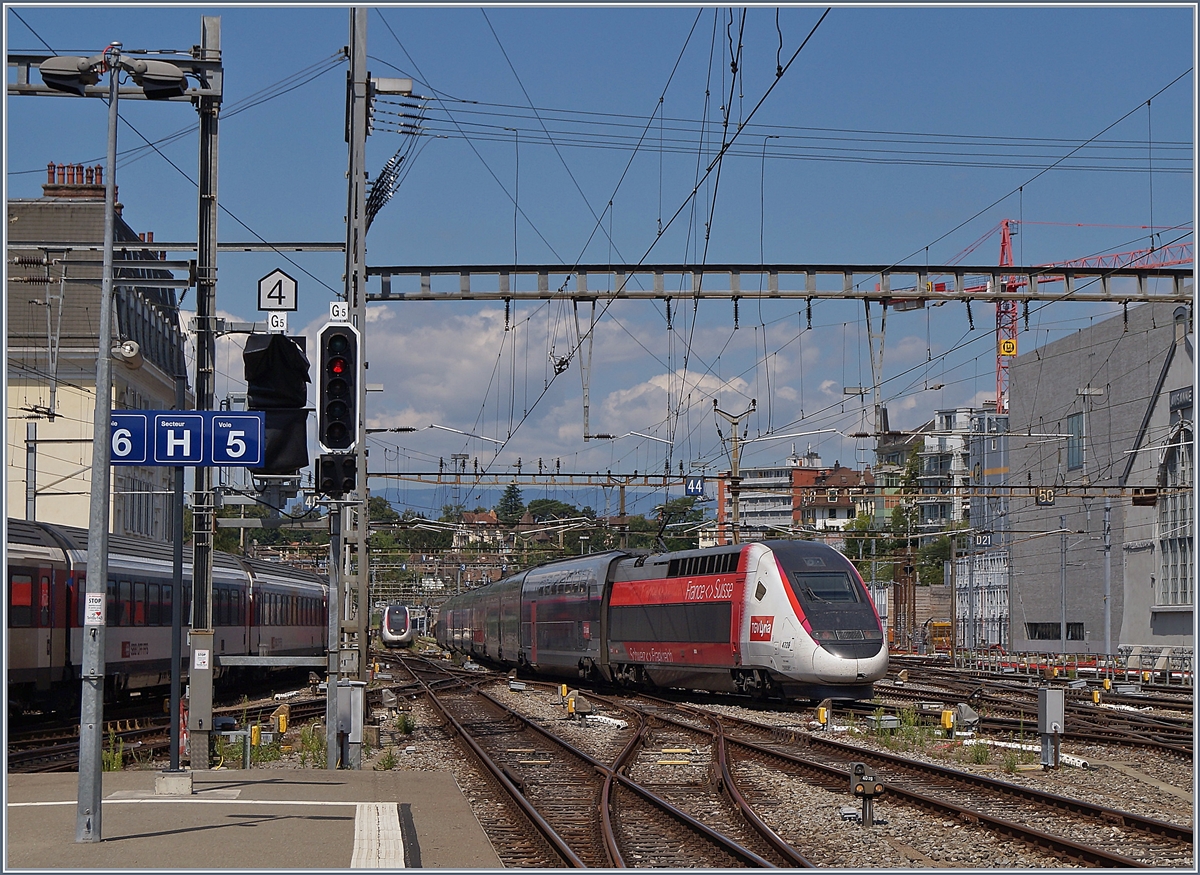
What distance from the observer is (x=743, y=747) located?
19547 mm

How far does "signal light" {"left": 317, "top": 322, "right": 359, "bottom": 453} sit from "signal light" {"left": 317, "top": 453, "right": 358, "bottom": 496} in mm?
254

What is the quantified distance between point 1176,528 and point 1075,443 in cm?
899

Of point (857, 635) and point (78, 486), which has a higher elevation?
point (78, 486)

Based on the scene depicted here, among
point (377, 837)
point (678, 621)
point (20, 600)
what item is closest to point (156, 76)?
point (377, 837)

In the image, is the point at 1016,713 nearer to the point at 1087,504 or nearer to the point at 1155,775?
the point at 1155,775

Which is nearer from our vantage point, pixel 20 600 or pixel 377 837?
pixel 377 837

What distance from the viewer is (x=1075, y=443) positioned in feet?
189

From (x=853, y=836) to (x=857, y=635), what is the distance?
44.2 feet

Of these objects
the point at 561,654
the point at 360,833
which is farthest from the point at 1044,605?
the point at 360,833

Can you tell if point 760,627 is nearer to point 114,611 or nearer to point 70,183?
point 114,611

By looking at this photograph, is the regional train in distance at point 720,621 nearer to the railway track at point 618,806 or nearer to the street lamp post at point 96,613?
the railway track at point 618,806

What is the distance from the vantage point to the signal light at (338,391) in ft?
46.7

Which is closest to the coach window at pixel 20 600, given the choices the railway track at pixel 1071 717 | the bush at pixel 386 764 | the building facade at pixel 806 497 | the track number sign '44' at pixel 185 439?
the bush at pixel 386 764

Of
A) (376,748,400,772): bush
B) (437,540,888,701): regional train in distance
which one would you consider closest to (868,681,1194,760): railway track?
(437,540,888,701): regional train in distance
